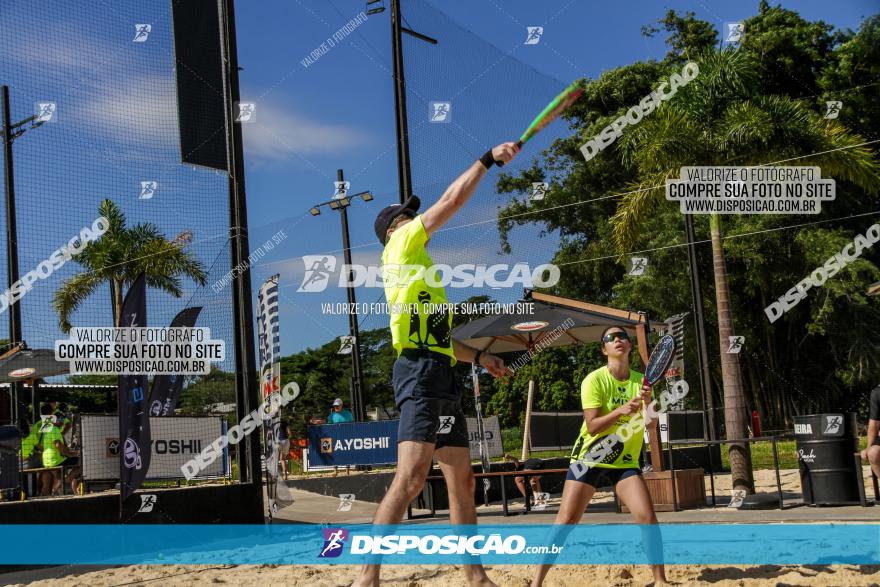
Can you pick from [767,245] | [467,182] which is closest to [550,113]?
[467,182]

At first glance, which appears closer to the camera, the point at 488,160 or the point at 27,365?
the point at 488,160

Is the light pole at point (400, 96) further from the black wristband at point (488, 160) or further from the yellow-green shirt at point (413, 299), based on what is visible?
the black wristband at point (488, 160)

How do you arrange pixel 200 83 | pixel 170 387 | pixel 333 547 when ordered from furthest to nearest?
pixel 170 387
pixel 200 83
pixel 333 547

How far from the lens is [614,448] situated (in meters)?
5.04

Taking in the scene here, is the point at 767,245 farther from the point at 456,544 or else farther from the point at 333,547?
the point at 456,544

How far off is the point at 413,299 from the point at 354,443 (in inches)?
333

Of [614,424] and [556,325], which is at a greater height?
[556,325]

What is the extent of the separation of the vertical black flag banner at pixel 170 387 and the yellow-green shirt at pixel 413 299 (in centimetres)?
613

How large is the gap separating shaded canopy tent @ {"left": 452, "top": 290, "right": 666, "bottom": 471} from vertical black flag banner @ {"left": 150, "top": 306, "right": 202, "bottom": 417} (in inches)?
137

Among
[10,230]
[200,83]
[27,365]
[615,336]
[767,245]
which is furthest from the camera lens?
[767,245]

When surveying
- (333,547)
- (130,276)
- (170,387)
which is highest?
(130,276)

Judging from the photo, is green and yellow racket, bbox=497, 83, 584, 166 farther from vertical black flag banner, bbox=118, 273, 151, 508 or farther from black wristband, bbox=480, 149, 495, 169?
vertical black flag banner, bbox=118, 273, 151, 508

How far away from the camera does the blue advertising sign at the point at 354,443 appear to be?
12.1m

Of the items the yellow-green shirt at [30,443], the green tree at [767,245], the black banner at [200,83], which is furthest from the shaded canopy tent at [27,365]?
the green tree at [767,245]
